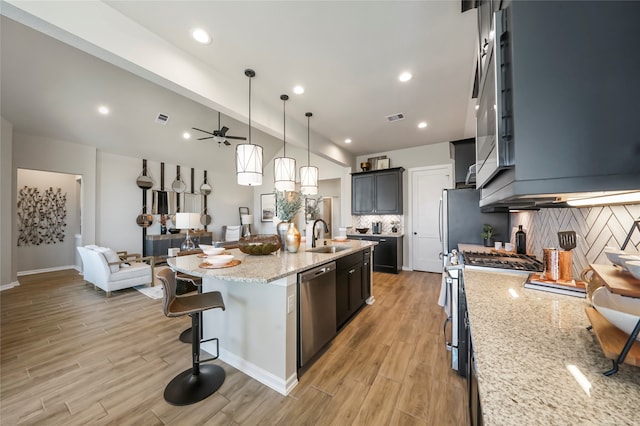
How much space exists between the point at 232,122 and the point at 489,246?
625 centimetres

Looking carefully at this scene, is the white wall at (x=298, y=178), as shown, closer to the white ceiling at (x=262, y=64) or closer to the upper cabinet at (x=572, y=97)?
the white ceiling at (x=262, y=64)

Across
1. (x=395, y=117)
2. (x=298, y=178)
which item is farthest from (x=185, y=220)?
(x=395, y=117)

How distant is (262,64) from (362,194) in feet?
13.0

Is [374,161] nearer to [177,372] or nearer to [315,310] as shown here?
[315,310]

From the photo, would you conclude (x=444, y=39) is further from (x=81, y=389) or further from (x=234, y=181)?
(x=234, y=181)

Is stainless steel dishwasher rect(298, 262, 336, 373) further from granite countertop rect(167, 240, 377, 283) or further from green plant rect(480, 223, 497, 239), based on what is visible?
green plant rect(480, 223, 497, 239)

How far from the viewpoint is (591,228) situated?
4.42ft

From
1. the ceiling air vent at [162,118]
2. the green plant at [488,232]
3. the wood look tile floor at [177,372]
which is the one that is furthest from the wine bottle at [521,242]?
the ceiling air vent at [162,118]

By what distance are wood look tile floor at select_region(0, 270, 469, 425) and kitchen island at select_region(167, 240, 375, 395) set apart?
4.8 inches

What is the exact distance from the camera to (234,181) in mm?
8562

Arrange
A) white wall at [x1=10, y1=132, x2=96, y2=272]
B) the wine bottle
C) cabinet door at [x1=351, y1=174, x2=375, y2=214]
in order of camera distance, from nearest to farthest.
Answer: the wine bottle < white wall at [x1=10, y1=132, x2=96, y2=272] < cabinet door at [x1=351, y1=174, x2=375, y2=214]

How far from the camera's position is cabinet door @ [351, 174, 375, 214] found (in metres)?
5.85

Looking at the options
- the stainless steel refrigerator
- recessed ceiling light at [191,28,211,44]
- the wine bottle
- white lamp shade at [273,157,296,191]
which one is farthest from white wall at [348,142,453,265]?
recessed ceiling light at [191,28,211,44]

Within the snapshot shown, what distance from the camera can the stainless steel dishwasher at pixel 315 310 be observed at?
2000 millimetres
